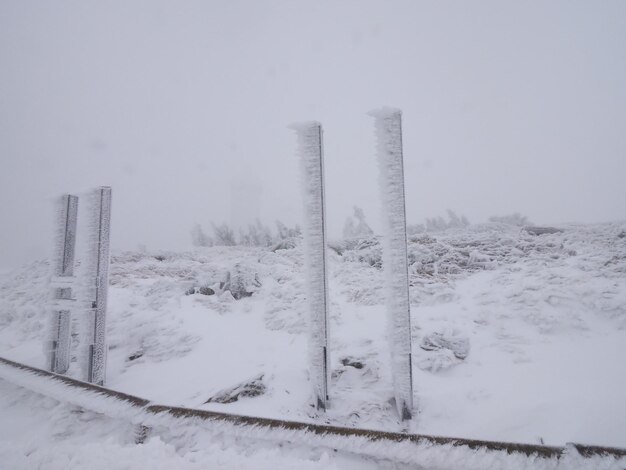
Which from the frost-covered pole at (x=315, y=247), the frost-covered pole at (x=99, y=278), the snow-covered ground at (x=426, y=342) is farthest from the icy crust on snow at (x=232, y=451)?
the frost-covered pole at (x=99, y=278)

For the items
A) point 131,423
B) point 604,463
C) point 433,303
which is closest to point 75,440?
point 131,423

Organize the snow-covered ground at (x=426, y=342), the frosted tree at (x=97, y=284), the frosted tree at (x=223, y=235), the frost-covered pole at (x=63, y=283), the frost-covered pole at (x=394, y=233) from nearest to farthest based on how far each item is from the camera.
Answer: the snow-covered ground at (x=426, y=342) < the frost-covered pole at (x=394, y=233) < the frosted tree at (x=97, y=284) < the frost-covered pole at (x=63, y=283) < the frosted tree at (x=223, y=235)

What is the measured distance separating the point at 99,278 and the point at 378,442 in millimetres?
4635

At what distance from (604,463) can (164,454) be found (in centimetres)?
296

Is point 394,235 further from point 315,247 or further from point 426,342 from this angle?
point 426,342

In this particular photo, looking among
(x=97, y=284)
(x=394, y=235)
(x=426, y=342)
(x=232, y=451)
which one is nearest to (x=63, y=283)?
(x=97, y=284)

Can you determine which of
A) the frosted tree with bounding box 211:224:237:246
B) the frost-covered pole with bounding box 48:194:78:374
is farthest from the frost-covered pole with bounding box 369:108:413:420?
the frosted tree with bounding box 211:224:237:246

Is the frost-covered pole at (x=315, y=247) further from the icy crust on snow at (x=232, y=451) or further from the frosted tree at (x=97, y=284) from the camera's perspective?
the frosted tree at (x=97, y=284)

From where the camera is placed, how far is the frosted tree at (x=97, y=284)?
4617 mm

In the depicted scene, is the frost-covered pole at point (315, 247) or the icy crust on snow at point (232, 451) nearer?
the icy crust on snow at point (232, 451)

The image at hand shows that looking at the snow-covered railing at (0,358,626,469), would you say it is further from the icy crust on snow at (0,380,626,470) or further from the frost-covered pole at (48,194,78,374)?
the frost-covered pole at (48,194,78,374)

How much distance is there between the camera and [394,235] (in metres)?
3.66

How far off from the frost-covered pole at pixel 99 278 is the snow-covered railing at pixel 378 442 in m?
1.53

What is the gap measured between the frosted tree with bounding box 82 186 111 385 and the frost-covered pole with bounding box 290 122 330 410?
11.0 feet
